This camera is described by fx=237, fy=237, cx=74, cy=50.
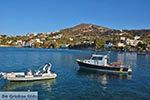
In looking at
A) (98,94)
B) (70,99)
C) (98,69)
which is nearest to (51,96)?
(70,99)

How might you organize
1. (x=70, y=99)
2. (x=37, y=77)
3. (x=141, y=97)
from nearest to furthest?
(x=70, y=99), (x=141, y=97), (x=37, y=77)

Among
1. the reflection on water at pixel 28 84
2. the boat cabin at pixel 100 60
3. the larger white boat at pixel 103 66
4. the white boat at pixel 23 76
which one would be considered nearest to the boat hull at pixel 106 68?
the larger white boat at pixel 103 66

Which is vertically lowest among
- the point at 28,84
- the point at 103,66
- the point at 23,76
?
the point at 28,84

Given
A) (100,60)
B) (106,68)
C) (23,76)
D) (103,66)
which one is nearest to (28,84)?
(23,76)

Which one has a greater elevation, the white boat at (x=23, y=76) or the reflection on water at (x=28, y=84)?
the white boat at (x=23, y=76)

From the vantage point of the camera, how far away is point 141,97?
31750 millimetres

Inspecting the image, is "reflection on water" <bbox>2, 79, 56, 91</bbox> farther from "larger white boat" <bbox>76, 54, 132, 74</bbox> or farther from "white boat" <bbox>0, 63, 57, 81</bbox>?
"larger white boat" <bbox>76, 54, 132, 74</bbox>

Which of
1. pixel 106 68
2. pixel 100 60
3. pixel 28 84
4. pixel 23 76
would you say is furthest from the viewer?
pixel 100 60

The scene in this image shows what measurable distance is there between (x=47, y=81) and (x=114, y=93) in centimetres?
1302

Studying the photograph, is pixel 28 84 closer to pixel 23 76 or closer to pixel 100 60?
pixel 23 76

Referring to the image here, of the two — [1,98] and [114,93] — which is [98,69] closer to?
[114,93]

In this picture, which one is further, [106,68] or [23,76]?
[106,68]

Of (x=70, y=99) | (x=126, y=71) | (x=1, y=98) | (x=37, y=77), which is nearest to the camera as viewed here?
(x=1, y=98)

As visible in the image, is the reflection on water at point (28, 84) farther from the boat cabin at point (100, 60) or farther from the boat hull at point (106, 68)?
the boat cabin at point (100, 60)
